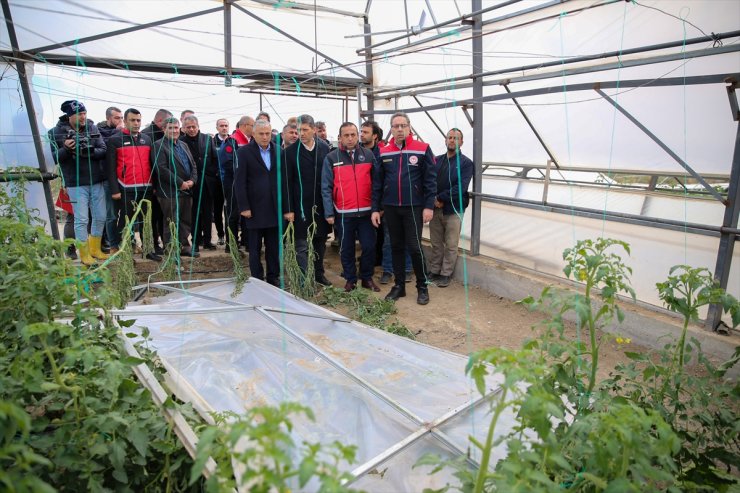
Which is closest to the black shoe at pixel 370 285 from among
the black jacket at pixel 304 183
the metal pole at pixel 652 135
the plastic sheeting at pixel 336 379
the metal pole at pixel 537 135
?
the black jacket at pixel 304 183

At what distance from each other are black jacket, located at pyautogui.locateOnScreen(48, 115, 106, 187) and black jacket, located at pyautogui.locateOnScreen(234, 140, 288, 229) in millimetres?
1595

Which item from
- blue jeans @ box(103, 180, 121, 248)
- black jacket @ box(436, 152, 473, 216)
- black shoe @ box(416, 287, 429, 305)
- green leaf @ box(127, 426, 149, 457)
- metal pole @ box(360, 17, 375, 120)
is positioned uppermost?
metal pole @ box(360, 17, 375, 120)

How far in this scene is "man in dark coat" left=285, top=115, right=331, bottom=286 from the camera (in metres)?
5.04

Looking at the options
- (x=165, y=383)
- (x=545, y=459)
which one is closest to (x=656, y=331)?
(x=545, y=459)

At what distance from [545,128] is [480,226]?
4.07ft

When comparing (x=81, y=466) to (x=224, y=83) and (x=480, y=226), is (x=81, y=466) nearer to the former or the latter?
(x=480, y=226)

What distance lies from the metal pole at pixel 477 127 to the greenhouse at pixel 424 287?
2 centimetres

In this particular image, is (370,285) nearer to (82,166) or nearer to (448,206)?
(448,206)

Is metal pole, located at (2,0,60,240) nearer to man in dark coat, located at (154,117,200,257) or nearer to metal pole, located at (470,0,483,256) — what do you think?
man in dark coat, located at (154,117,200,257)

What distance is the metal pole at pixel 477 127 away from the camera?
4879 millimetres

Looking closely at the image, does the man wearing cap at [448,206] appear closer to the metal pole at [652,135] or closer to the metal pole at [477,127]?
the metal pole at [477,127]

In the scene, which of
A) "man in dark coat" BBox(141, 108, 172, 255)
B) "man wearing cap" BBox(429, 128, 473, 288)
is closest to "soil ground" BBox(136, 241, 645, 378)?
"man wearing cap" BBox(429, 128, 473, 288)

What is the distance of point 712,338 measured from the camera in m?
3.37

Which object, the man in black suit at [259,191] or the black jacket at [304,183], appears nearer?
the man in black suit at [259,191]
